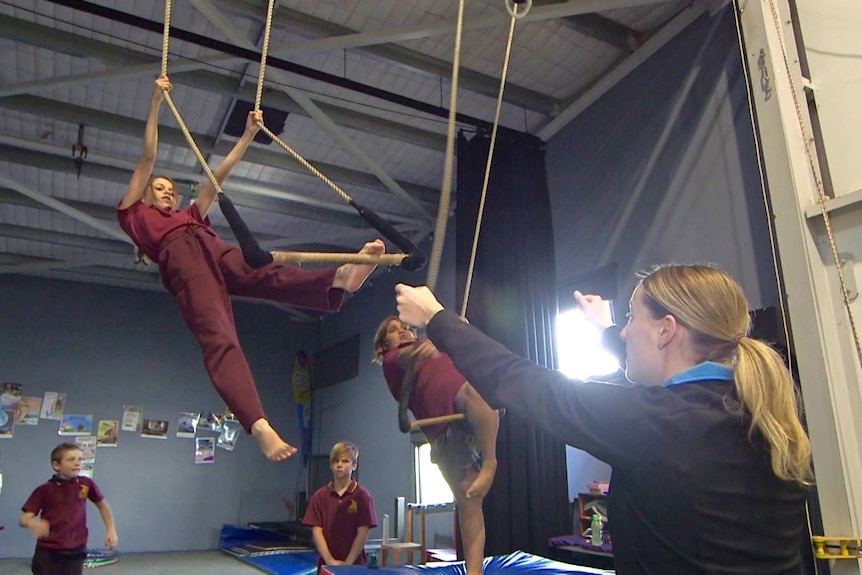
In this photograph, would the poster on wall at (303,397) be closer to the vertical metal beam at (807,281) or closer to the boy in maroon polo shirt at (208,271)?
the boy in maroon polo shirt at (208,271)

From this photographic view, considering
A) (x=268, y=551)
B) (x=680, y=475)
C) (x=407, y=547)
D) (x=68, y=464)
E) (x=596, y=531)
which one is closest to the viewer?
(x=680, y=475)

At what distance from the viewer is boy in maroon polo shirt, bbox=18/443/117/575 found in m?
3.58

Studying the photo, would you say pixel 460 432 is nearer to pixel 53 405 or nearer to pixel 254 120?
pixel 254 120

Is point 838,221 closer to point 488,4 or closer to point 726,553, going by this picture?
point 726,553

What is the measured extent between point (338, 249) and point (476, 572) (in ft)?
→ 17.0

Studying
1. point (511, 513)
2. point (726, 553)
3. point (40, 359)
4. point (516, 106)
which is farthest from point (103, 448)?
point (726, 553)

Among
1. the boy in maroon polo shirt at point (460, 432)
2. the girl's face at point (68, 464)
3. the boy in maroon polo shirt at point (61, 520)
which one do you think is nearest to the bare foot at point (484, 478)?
the boy in maroon polo shirt at point (460, 432)

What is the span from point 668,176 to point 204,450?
259 inches

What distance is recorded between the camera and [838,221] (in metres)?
1.90

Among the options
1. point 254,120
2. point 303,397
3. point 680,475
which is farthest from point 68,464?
point 303,397

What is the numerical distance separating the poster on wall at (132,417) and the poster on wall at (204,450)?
700 mm

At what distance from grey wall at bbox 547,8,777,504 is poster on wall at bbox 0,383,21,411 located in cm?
634

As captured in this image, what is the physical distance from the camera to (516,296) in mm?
4191

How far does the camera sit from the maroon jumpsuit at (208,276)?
167cm
